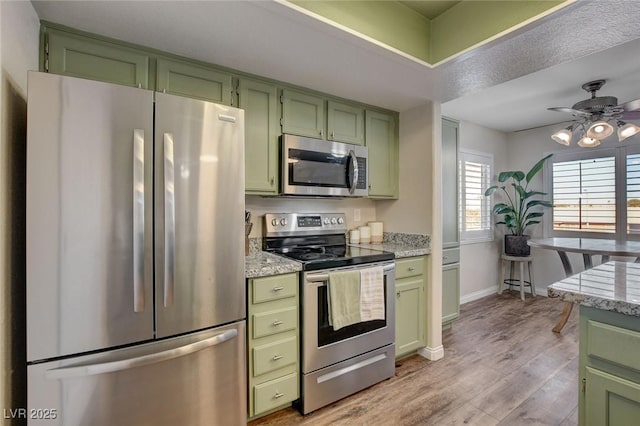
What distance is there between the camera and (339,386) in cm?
201

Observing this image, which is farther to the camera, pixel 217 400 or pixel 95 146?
pixel 217 400

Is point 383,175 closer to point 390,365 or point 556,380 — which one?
point 390,365

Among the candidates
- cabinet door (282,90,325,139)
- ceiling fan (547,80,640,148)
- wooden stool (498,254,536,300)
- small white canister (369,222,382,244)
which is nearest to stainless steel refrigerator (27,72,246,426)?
cabinet door (282,90,325,139)

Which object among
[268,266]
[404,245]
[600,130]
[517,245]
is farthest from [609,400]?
[517,245]

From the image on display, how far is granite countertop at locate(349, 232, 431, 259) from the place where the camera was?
2445 millimetres

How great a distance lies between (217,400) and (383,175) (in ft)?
7.20

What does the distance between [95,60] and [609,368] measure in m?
2.79

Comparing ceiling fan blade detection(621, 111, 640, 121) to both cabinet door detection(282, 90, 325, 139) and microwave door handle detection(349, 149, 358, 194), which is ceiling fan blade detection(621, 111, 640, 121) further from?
cabinet door detection(282, 90, 325, 139)

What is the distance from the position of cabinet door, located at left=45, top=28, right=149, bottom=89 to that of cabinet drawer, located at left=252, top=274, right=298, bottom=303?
1.36m

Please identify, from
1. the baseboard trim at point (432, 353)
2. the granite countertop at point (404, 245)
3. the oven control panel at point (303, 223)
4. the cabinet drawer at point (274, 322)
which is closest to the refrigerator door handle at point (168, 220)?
the cabinet drawer at point (274, 322)

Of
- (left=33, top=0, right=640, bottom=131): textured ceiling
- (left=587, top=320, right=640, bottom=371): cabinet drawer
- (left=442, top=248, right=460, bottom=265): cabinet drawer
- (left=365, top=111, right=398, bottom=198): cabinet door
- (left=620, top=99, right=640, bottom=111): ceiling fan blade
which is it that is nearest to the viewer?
(left=587, top=320, right=640, bottom=371): cabinet drawer

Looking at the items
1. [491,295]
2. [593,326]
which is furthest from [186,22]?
[491,295]

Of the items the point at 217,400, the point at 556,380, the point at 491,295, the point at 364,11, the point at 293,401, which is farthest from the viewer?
the point at 491,295

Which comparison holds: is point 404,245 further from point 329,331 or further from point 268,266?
point 268,266
